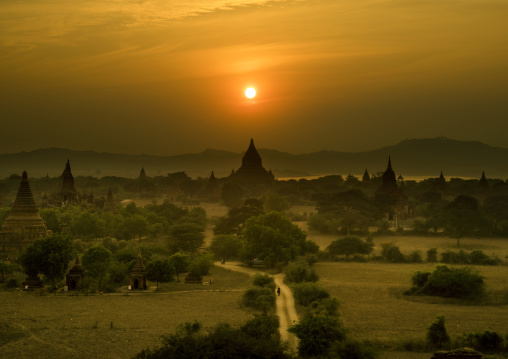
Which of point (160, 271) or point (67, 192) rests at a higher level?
point (67, 192)

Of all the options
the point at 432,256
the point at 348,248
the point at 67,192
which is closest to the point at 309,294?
the point at 348,248

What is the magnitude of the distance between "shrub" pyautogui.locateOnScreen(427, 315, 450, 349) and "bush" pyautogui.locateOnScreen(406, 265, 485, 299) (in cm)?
973

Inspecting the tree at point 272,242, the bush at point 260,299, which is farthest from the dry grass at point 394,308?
the bush at point 260,299

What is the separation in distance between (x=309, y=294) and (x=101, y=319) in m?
10.1

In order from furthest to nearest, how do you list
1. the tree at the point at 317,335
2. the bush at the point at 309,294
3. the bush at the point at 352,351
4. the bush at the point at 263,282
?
1. the bush at the point at 263,282
2. the bush at the point at 309,294
3. the tree at the point at 317,335
4. the bush at the point at 352,351

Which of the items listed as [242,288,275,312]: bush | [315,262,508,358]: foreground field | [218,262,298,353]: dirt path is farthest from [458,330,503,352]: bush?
[242,288,275,312]: bush

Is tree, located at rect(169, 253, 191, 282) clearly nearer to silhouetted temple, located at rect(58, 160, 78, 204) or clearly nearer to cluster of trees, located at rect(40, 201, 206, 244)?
cluster of trees, located at rect(40, 201, 206, 244)

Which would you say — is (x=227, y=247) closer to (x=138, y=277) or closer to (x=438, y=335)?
(x=138, y=277)

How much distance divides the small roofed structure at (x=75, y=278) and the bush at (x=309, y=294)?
12.4 metres

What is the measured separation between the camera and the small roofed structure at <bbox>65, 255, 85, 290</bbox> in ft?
136

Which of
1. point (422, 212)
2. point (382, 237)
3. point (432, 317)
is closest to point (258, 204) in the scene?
point (382, 237)

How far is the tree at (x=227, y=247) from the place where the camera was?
2188 inches

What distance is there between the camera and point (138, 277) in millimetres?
41656

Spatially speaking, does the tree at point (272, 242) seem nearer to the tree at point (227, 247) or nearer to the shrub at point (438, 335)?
the tree at point (227, 247)
